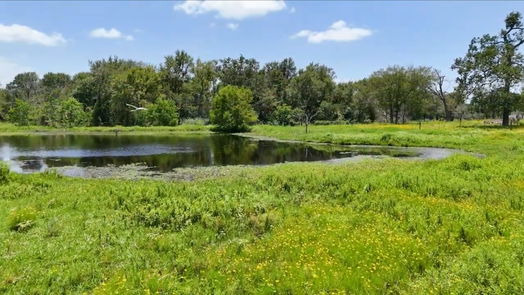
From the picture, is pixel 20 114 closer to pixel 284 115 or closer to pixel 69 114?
pixel 69 114

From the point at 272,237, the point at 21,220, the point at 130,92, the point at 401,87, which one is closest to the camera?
the point at 272,237

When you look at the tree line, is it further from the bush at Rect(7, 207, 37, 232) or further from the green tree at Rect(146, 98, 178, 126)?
the bush at Rect(7, 207, 37, 232)

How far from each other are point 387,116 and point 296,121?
4255 centimetres

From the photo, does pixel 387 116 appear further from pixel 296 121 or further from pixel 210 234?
pixel 210 234

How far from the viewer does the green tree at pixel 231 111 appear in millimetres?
95250

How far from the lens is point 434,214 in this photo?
15.1m

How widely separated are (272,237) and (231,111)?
82.9m

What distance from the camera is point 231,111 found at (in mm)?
95312

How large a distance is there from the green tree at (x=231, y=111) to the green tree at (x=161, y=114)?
1537cm

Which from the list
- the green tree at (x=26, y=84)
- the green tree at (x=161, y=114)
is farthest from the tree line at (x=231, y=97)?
the green tree at (x=26, y=84)

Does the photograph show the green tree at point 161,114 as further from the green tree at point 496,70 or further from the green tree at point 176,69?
the green tree at point 496,70

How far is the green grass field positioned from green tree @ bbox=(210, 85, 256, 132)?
73.2 meters

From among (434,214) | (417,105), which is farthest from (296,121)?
(434,214)

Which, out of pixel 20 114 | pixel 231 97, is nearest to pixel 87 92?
pixel 20 114
